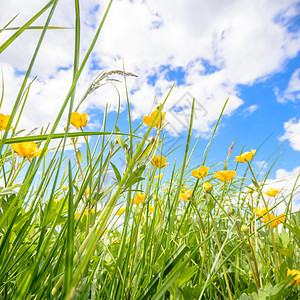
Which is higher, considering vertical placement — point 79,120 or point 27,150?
point 79,120

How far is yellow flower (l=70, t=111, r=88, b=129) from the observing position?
0.78 metres

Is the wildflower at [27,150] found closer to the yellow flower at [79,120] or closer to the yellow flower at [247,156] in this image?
the yellow flower at [79,120]

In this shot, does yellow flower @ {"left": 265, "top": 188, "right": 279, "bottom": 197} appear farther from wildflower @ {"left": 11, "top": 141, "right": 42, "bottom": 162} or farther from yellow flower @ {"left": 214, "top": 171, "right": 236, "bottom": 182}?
wildflower @ {"left": 11, "top": 141, "right": 42, "bottom": 162}

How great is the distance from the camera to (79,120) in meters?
0.80

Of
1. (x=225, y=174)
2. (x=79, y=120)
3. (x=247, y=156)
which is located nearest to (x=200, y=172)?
(x=225, y=174)

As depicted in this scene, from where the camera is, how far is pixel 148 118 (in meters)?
0.73

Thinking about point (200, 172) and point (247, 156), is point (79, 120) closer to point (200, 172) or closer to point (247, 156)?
point (200, 172)

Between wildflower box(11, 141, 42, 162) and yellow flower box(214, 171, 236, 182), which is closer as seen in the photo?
wildflower box(11, 141, 42, 162)

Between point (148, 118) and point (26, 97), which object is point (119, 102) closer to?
point (148, 118)

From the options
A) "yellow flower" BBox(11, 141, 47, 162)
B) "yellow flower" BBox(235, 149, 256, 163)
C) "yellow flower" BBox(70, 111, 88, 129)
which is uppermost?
"yellow flower" BBox(70, 111, 88, 129)

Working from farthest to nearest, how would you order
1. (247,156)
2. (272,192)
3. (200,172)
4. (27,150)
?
(272,192)
(247,156)
(200,172)
(27,150)

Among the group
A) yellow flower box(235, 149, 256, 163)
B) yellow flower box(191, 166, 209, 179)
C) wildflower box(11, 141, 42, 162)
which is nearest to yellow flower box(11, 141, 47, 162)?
wildflower box(11, 141, 42, 162)

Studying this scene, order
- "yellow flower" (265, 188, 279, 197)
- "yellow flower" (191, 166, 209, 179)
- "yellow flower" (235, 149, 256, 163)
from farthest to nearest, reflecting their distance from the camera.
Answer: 1. "yellow flower" (265, 188, 279, 197)
2. "yellow flower" (235, 149, 256, 163)
3. "yellow flower" (191, 166, 209, 179)

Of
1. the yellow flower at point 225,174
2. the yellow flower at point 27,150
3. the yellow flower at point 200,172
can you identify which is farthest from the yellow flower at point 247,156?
the yellow flower at point 27,150
